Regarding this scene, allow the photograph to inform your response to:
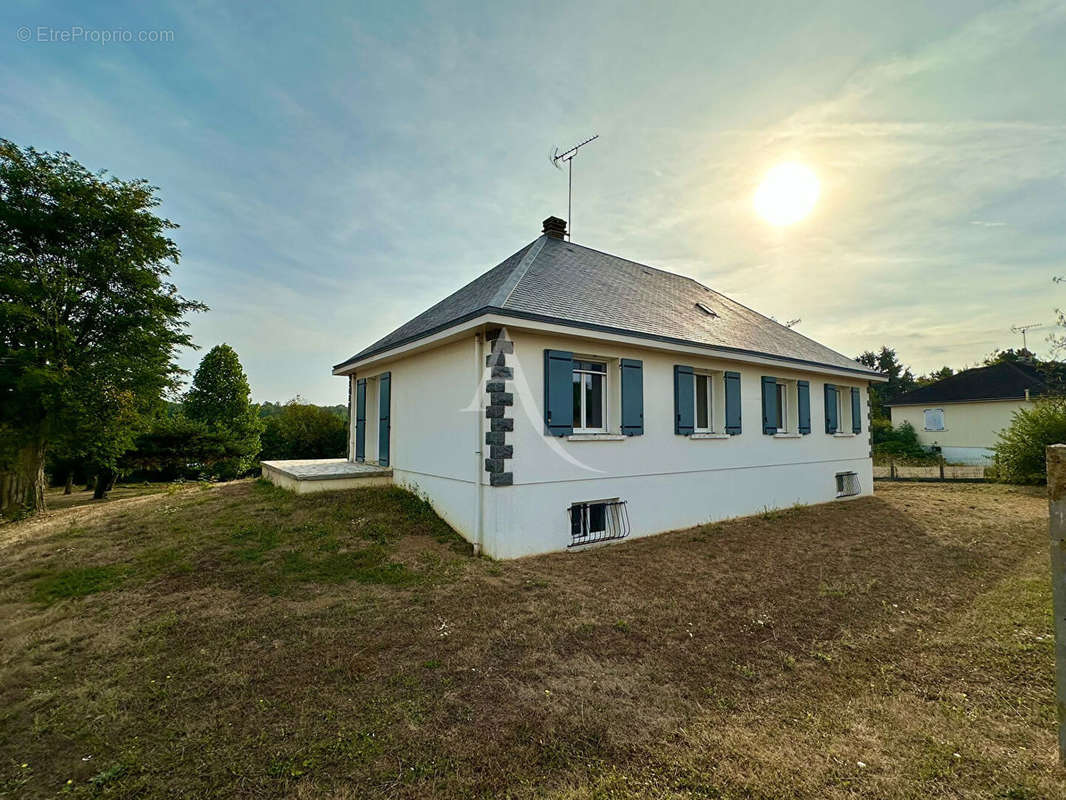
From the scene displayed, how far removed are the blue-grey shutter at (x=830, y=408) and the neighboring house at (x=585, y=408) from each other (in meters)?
0.07

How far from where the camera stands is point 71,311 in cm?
1123

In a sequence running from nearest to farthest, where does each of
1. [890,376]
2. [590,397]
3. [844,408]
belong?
[590,397], [844,408], [890,376]

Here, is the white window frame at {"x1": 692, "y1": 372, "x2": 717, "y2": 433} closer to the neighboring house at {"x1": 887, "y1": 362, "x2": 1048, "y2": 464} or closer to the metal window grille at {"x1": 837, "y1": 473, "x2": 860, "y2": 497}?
the metal window grille at {"x1": 837, "y1": 473, "x2": 860, "y2": 497}

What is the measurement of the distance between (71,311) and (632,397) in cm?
1386

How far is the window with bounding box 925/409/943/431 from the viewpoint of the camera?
1007 inches

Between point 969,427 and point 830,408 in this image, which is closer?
point 830,408

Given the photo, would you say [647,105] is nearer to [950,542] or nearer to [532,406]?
[532,406]

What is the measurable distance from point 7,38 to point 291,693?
33.7 ft

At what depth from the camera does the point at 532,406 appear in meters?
7.09

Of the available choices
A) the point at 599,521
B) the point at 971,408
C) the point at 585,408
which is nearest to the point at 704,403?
the point at 585,408

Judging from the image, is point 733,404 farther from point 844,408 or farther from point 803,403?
point 844,408

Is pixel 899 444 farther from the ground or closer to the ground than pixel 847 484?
farther from the ground

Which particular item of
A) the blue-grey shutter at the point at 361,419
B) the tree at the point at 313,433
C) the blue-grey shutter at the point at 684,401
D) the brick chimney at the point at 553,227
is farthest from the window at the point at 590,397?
the tree at the point at 313,433

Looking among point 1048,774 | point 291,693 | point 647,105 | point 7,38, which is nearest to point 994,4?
point 647,105
